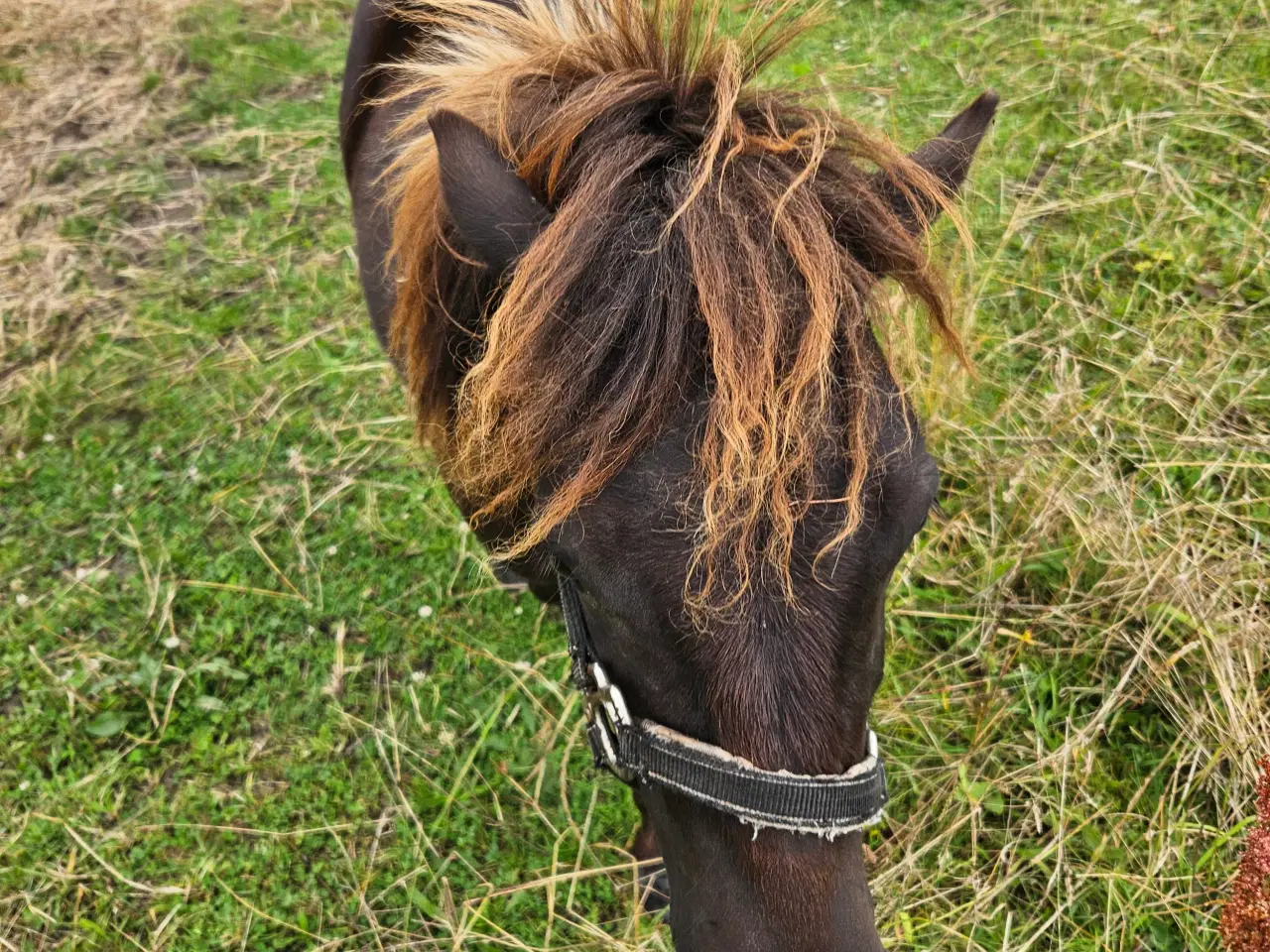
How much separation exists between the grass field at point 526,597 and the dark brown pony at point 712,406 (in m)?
0.51

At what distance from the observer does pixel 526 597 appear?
315 cm

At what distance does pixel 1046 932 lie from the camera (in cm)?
230

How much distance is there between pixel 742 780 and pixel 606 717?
0.39 metres

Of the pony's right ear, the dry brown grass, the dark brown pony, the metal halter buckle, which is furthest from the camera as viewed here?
the dry brown grass

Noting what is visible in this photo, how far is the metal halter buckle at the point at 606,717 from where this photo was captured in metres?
1.45

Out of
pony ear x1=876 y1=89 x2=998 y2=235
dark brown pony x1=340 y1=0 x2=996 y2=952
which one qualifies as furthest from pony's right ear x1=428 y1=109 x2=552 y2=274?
pony ear x1=876 y1=89 x2=998 y2=235

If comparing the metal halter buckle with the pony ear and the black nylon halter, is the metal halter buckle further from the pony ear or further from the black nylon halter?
the pony ear

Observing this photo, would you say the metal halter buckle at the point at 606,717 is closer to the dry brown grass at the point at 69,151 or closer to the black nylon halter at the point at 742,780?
the black nylon halter at the point at 742,780

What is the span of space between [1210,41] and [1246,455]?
2.76m

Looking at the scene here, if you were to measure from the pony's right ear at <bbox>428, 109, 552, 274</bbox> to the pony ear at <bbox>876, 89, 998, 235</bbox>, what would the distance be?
694 mm

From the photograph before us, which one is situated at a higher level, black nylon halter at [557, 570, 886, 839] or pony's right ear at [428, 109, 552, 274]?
pony's right ear at [428, 109, 552, 274]

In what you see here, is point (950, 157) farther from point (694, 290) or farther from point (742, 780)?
point (742, 780)

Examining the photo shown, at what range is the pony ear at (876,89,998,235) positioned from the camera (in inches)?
60.9

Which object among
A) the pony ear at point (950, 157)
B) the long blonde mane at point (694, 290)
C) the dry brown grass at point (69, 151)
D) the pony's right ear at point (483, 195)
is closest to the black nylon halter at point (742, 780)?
the long blonde mane at point (694, 290)
